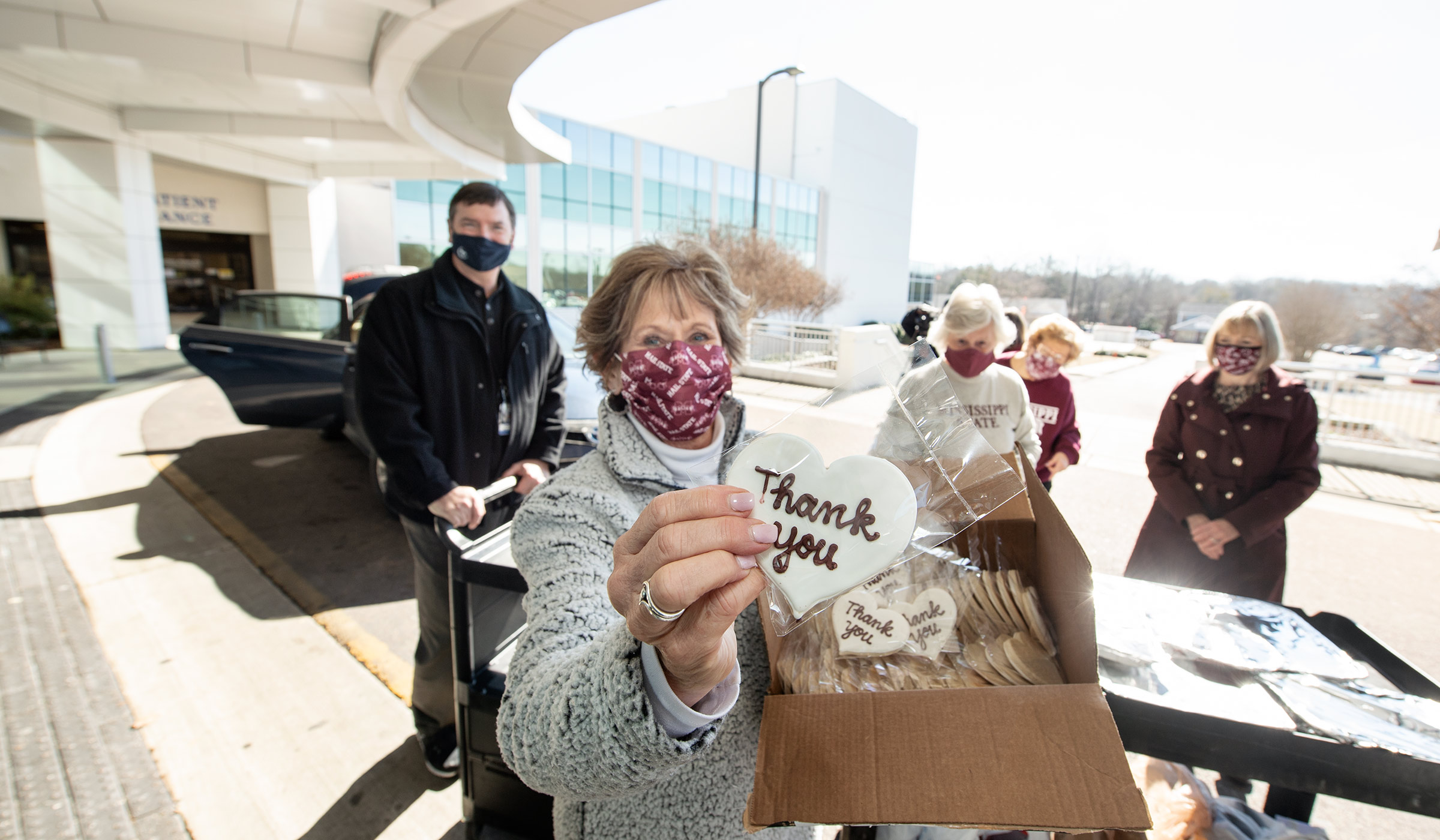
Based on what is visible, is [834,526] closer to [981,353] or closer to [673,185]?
[981,353]

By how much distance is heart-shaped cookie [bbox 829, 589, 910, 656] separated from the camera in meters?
1.06

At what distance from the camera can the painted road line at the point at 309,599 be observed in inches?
131

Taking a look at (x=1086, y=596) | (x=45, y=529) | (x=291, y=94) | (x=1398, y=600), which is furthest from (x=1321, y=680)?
(x=291, y=94)

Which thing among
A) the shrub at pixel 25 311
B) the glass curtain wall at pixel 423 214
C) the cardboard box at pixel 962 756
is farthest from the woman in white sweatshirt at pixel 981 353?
the glass curtain wall at pixel 423 214

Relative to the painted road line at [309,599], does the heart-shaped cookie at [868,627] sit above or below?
above

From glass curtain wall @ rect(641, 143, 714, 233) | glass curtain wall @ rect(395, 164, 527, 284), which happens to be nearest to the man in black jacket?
glass curtain wall @ rect(395, 164, 527, 284)

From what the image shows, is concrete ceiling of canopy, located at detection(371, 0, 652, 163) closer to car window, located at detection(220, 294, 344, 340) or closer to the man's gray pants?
car window, located at detection(220, 294, 344, 340)

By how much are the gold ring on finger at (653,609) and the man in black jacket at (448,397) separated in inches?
69.5

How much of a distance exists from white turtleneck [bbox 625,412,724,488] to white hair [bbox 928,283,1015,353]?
147 centimetres

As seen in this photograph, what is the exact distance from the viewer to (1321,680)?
4.52ft

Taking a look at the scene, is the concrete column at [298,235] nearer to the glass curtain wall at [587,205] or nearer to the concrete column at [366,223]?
the concrete column at [366,223]

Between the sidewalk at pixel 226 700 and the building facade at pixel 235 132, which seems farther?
the building facade at pixel 235 132

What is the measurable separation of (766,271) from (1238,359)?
1938 centimetres

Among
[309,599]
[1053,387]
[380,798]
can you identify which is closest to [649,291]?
[380,798]
